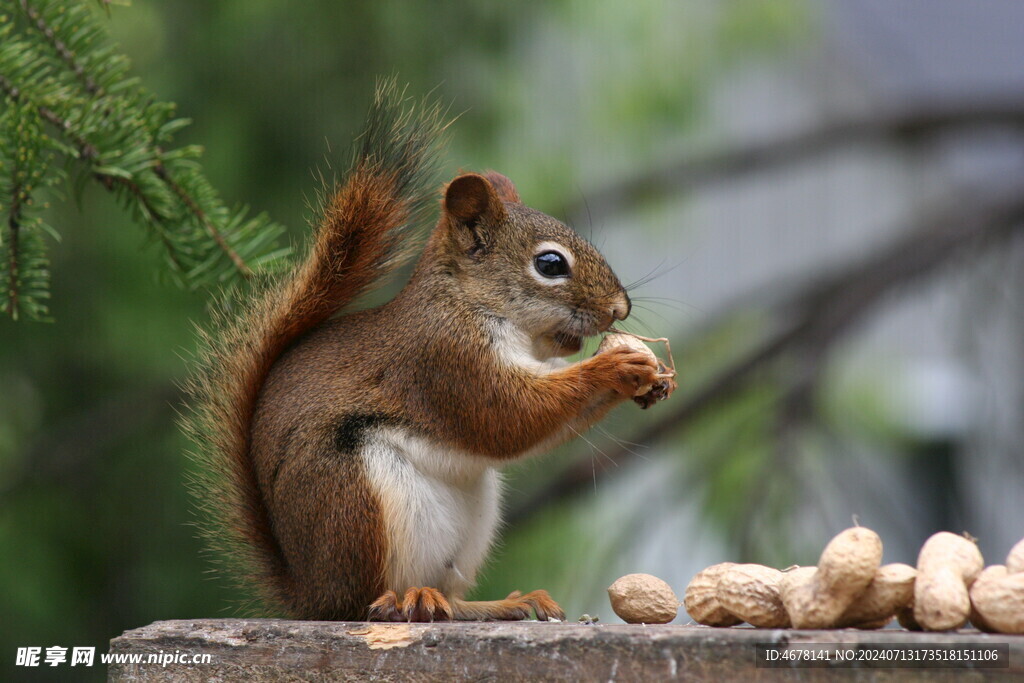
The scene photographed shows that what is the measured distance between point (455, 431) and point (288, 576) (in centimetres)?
33

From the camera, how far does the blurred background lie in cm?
204

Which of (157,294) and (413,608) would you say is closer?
(413,608)

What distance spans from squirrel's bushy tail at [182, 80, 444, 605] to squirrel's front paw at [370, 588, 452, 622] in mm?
268

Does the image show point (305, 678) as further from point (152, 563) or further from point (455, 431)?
point (152, 563)

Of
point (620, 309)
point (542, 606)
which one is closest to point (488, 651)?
point (542, 606)

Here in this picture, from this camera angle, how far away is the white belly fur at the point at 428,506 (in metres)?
1.30

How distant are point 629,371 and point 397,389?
30 cm

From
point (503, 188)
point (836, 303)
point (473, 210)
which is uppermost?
point (836, 303)

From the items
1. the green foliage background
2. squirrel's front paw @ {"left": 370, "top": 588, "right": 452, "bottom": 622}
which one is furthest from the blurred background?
squirrel's front paw @ {"left": 370, "top": 588, "right": 452, "bottom": 622}

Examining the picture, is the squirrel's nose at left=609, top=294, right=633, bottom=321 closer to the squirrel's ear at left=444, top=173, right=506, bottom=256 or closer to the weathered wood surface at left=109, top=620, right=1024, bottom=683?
the squirrel's ear at left=444, top=173, right=506, bottom=256

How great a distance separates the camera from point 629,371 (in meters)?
1.34

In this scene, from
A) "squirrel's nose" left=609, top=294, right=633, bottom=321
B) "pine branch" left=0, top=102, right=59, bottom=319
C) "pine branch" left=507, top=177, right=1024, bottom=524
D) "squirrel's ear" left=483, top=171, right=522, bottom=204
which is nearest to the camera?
"pine branch" left=0, top=102, right=59, bottom=319

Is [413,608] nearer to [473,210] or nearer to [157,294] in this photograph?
[473,210]

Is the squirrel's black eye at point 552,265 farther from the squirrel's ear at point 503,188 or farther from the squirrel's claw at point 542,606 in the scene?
the squirrel's claw at point 542,606
